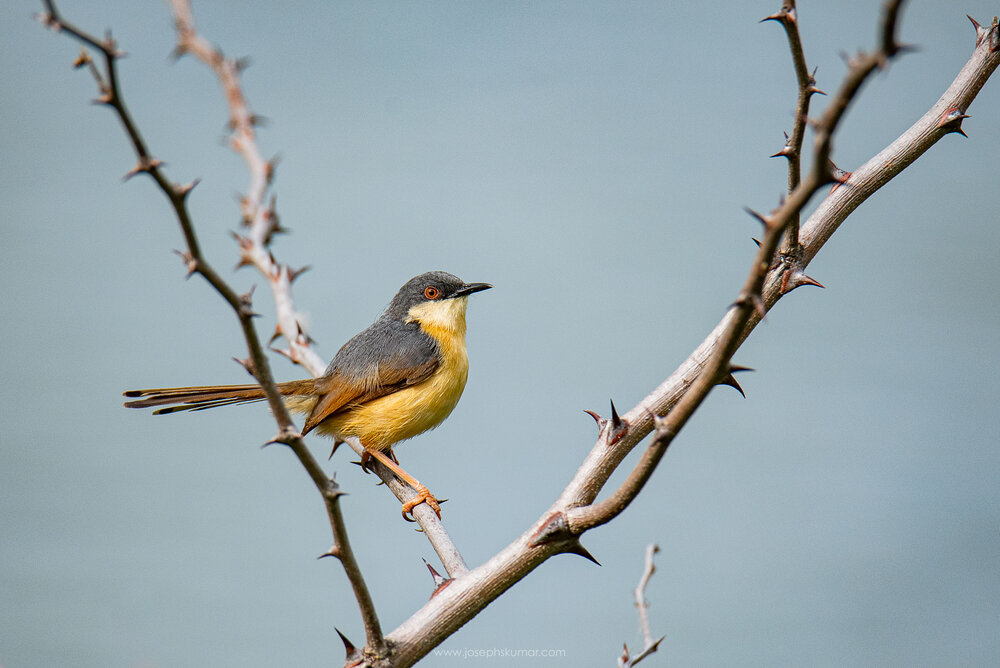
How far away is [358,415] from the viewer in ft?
13.0

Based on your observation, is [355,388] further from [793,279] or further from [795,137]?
[795,137]

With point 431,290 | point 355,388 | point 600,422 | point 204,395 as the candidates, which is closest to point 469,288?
point 431,290

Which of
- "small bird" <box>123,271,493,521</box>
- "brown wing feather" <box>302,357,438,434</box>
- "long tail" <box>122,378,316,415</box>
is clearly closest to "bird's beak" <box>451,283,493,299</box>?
"small bird" <box>123,271,493,521</box>

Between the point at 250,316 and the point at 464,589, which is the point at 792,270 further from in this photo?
the point at 250,316

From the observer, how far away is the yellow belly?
12.9ft

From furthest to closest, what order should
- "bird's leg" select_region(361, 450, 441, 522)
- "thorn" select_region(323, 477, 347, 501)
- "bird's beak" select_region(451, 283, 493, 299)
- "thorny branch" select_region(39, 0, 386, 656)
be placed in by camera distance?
"bird's beak" select_region(451, 283, 493, 299)
"bird's leg" select_region(361, 450, 441, 522)
"thorn" select_region(323, 477, 347, 501)
"thorny branch" select_region(39, 0, 386, 656)

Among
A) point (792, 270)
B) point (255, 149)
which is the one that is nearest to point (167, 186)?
point (255, 149)

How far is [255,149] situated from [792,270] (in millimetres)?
1454

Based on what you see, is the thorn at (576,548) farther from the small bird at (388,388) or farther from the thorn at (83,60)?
the small bird at (388,388)

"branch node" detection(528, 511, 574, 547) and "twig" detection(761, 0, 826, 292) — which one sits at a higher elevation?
"twig" detection(761, 0, 826, 292)

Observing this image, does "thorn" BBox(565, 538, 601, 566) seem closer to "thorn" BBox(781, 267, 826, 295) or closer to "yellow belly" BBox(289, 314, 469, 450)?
"thorn" BBox(781, 267, 826, 295)

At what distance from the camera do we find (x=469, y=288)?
439 centimetres

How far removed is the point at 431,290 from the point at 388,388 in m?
0.70

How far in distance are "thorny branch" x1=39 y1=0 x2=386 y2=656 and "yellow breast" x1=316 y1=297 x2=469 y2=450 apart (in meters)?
2.15
